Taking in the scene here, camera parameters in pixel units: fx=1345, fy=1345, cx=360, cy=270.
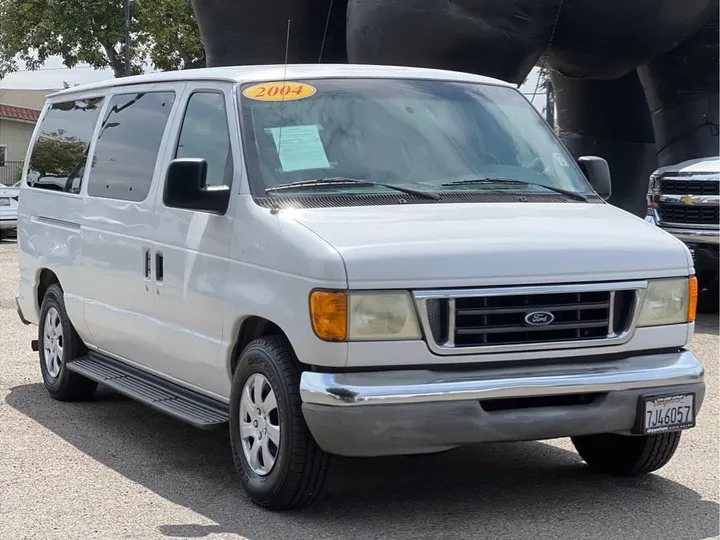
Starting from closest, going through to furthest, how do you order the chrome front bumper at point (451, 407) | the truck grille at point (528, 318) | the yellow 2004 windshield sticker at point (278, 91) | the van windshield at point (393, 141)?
1. the chrome front bumper at point (451, 407)
2. the truck grille at point (528, 318)
3. the van windshield at point (393, 141)
4. the yellow 2004 windshield sticker at point (278, 91)

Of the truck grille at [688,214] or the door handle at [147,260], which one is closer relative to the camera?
the door handle at [147,260]

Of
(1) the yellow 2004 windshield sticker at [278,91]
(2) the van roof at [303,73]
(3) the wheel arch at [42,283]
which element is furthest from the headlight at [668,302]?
(3) the wheel arch at [42,283]

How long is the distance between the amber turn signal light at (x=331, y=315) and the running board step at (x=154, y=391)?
105 cm

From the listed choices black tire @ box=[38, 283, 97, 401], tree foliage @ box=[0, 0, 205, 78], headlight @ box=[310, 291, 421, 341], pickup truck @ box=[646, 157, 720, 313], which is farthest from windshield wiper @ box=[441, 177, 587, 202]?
tree foliage @ box=[0, 0, 205, 78]

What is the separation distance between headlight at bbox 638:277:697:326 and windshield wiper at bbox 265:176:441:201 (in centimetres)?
107

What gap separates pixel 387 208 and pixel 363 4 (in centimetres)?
769

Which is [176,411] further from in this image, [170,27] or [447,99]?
[170,27]

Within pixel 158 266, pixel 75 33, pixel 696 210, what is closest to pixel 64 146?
pixel 158 266

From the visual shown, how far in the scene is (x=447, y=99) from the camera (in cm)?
681

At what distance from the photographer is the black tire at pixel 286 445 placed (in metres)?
5.48

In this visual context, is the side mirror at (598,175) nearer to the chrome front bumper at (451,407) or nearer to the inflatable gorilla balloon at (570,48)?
the chrome front bumper at (451,407)

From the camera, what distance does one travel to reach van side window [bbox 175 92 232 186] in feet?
20.9

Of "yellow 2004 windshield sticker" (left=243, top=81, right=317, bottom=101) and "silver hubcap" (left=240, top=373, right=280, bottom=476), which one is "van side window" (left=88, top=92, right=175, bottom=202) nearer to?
"yellow 2004 windshield sticker" (left=243, top=81, right=317, bottom=101)

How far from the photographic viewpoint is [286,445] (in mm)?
5520
